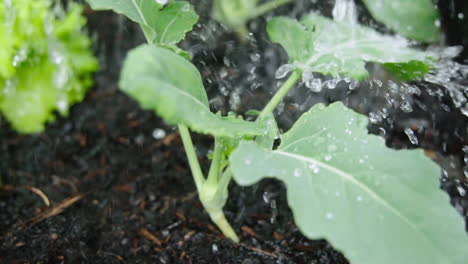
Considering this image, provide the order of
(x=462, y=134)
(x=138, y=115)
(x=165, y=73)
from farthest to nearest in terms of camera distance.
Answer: (x=138, y=115) < (x=462, y=134) < (x=165, y=73)

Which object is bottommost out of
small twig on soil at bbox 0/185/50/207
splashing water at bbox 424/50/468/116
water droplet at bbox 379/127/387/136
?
small twig on soil at bbox 0/185/50/207

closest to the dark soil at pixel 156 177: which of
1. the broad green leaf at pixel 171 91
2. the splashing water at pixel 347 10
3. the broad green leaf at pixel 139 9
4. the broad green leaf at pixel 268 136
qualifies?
the splashing water at pixel 347 10

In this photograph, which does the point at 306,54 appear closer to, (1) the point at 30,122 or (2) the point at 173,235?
(2) the point at 173,235

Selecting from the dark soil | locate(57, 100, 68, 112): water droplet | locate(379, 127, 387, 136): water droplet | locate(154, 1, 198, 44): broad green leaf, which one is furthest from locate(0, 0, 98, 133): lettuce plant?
locate(379, 127, 387, 136): water droplet

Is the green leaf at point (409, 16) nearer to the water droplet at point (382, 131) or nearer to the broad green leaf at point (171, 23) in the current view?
the water droplet at point (382, 131)

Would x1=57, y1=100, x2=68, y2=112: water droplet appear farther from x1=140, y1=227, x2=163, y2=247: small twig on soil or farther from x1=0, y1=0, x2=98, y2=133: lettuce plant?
x1=140, y1=227, x2=163, y2=247: small twig on soil

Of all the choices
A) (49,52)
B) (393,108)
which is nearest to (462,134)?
(393,108)

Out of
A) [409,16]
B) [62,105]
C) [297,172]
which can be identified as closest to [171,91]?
[297,172]
